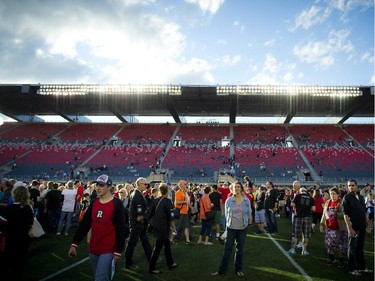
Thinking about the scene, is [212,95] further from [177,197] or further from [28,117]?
[28,117]

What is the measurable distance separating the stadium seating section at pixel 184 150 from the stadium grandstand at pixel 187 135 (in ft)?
0.42

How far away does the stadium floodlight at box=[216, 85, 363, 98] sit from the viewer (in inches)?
1312

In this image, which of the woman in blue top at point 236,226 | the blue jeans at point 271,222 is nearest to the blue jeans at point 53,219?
the woman in blue top at point 236,226

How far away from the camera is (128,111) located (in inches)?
1676

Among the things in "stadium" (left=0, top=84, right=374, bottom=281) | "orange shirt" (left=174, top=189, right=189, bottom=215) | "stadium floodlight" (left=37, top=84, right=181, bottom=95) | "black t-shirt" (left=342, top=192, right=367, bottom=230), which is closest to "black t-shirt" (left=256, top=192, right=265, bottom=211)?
"orange shirt" (left=174, top=189, right=189, bottom=215)

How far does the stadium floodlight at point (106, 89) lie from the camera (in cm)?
3416

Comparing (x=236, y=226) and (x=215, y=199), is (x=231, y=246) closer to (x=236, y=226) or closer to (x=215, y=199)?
(x=236, y=226)

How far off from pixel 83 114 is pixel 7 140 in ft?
36.9

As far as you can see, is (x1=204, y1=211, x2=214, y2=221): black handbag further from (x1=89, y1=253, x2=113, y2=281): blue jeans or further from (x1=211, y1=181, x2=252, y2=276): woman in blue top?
(x1=89, y1=253, x2=113, y2=281): blue jeans

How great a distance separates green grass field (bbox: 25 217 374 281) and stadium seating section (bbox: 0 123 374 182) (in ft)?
79.0

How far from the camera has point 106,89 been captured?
115 ft

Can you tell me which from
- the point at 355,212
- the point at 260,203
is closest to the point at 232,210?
the point at 355,212

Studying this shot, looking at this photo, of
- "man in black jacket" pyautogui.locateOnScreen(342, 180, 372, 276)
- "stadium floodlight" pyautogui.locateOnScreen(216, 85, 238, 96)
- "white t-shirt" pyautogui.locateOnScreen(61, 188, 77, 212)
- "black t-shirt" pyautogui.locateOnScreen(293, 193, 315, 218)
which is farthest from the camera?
"stadium floodlight" pyautogui.locateOnScreen(216, 85, 238, 96)

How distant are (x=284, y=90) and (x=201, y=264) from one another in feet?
99.3
